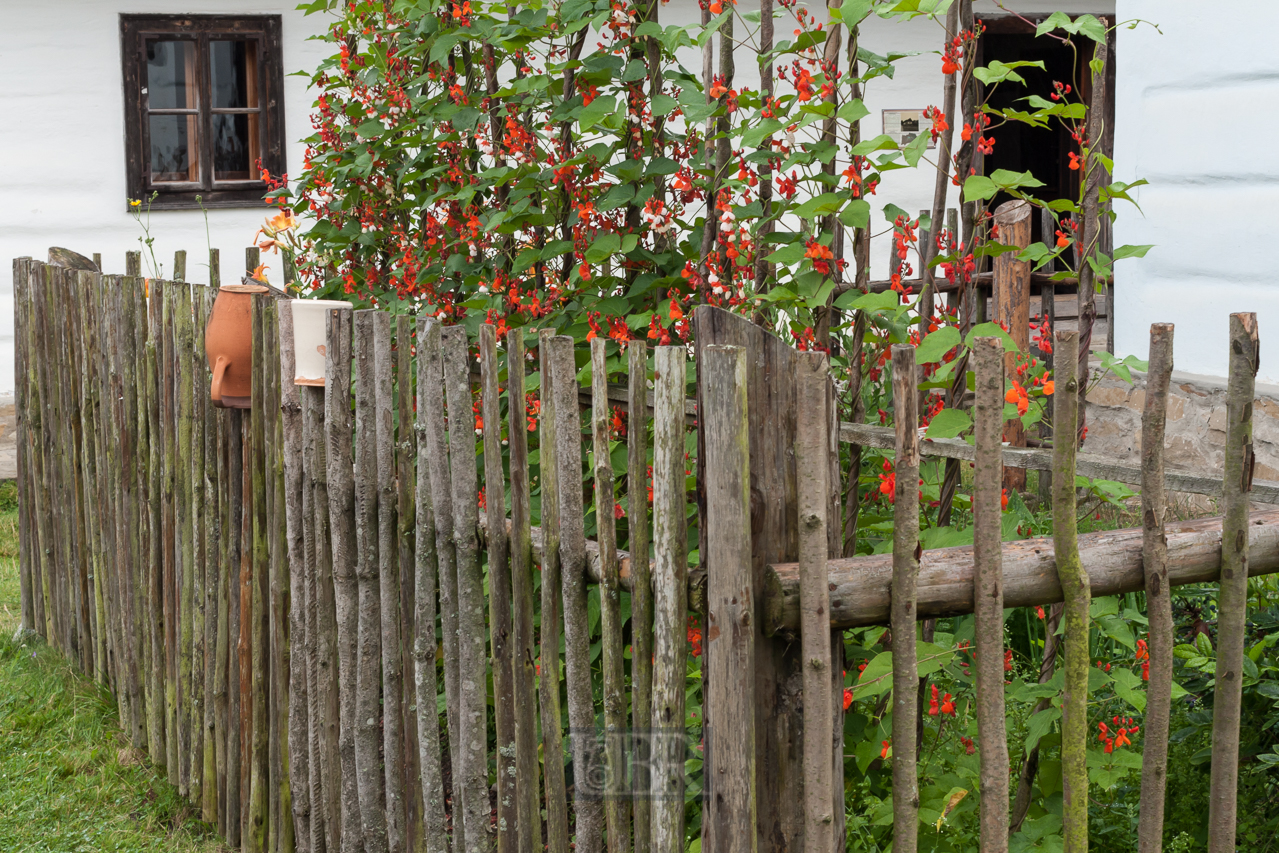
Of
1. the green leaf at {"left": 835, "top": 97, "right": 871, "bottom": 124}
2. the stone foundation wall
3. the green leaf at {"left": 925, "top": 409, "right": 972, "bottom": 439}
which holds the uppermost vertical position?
the green leaf at {"left": 835, "top": 97, "right": 871, "bottom": 124}

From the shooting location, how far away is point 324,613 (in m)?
2.55

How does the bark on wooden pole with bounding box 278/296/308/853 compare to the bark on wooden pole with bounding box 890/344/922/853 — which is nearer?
the bark on wooden pole with bounding box 890/344/922/853

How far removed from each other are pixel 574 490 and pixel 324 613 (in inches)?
37.5

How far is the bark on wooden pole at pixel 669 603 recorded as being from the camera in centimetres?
159

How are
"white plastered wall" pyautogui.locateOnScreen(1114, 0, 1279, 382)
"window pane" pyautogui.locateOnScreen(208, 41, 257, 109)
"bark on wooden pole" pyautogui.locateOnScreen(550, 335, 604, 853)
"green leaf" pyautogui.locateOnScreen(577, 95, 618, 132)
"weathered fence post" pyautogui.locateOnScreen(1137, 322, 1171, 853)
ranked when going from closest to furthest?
"weathered fence post" pyautogui.locateOnScreen(1137, 322, 1171, 853)
"bark on wooden pole" pyautogui.locateOnScreen(550, 335, 604, 853)
"green leaf" pyautogui.locateOnScreen(577, 95, 618, 132)
"white plastered wall" pyautogui.locateOnScreen(1114, 0, 1279, 382)
"window pane" pyautogui.locateOnScreen(208, 41, 257, 109)

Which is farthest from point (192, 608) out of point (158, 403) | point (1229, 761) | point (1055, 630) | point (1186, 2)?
point (1186, 2)

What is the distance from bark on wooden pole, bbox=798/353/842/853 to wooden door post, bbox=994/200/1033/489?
1.95 m

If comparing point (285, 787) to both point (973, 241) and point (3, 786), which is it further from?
point (973, 241)

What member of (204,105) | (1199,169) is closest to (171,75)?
(204,105)

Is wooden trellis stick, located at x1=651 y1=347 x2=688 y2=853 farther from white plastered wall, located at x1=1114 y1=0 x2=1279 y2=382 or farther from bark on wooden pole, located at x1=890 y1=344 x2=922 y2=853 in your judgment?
white plastered wall, located at x1=1114 y1=0 x2=1279 y2=382

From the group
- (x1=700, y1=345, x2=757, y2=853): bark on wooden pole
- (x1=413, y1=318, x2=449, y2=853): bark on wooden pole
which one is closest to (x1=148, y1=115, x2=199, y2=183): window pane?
(x1=413, y1=318, x2=449, y2=853): bark on wooden pole

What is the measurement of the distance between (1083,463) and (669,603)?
795mm

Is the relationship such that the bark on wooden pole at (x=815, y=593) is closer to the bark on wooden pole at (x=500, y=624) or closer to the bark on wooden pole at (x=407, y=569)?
the bark on wooden pole at (x=500, y=624)

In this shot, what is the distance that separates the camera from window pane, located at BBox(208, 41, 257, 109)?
7578mm
